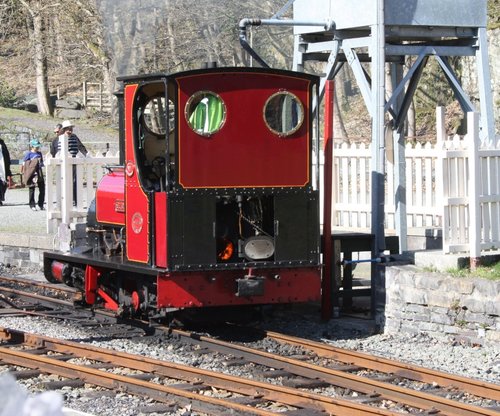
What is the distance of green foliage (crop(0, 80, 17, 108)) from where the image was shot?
46594 millimetres

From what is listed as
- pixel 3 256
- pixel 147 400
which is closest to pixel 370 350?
pixel 147 400

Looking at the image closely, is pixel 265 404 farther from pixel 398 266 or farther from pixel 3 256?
pixel 3 256

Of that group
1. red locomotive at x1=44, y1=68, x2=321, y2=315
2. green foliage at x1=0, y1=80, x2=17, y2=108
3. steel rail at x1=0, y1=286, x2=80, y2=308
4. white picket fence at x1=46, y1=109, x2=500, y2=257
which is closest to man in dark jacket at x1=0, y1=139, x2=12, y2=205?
white picket fence at x1=46, y1=109, x2=500, y2=257

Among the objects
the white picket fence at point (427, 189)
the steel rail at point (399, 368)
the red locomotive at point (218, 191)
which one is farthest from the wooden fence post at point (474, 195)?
the steel rail at point (399, 368)

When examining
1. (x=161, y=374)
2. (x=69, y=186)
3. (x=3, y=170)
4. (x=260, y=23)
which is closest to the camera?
(x=161, y=374)

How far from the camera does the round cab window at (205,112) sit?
29.8 ft


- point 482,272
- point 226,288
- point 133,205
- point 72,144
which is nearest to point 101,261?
point 133,205

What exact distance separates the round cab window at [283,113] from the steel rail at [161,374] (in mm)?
2680

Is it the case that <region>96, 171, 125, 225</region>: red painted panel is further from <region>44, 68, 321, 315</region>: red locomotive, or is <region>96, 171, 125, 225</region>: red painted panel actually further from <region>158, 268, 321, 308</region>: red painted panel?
<region>158, 268, 321, 308</region>: red painted panel

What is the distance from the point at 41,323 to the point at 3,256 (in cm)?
573

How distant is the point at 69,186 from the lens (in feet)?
50.2

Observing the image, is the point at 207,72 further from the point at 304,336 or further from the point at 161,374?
the point at 161,374

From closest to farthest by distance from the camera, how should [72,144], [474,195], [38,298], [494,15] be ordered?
1. [474,195]
2. [38,298]
3. [72,144]
4. [494,15]

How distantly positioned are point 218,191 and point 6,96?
131ft
